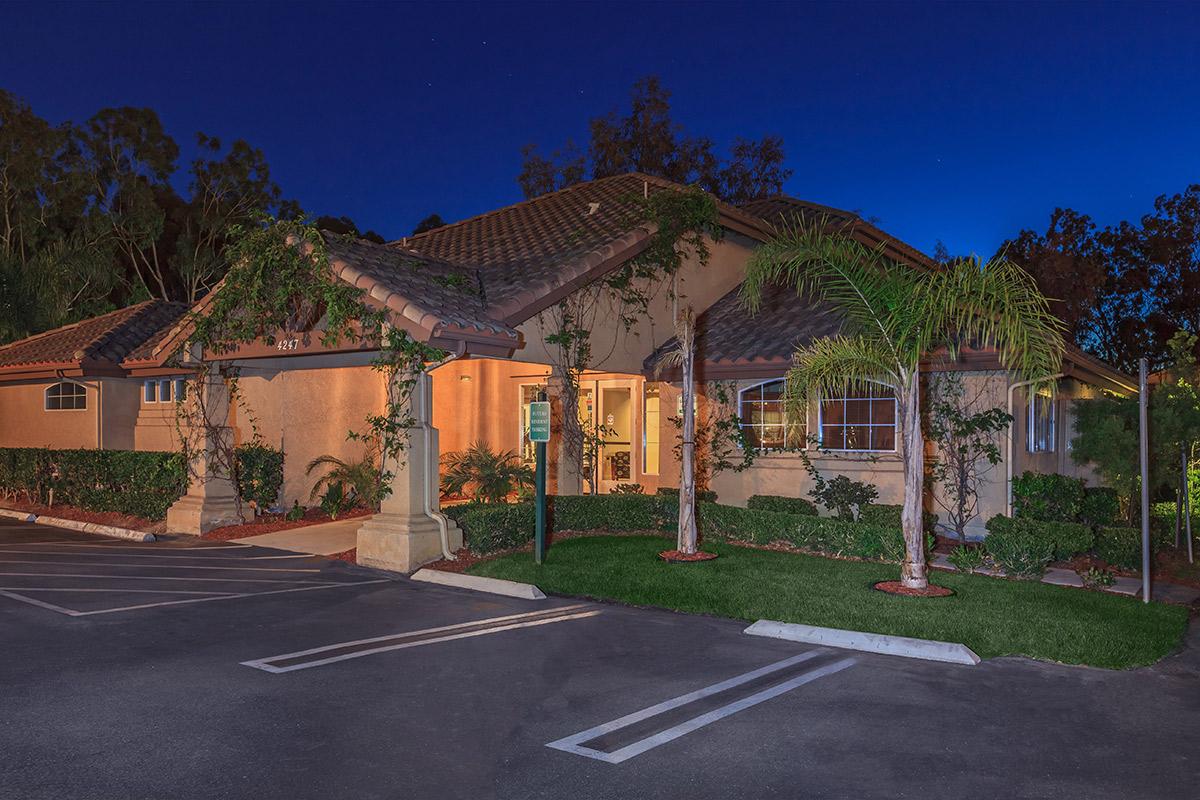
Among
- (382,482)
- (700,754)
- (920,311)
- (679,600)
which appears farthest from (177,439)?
(700,754)

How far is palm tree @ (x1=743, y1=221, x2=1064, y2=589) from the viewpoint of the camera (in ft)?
31.3

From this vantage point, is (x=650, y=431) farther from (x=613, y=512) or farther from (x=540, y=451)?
(x=540, y=451)

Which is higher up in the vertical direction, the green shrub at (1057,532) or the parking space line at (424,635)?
the green shrub at (1057,532)

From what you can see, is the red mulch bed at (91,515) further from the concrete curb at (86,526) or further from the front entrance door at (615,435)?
the front entrance door at (615,435)

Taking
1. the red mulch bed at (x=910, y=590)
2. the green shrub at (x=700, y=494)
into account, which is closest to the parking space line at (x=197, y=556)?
the green shrub at (x=700, y=494)

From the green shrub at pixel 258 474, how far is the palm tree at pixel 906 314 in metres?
9.59

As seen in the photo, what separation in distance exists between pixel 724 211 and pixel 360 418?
7383mm

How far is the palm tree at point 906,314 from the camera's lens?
31.3 feet

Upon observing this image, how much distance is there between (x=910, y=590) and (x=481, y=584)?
15.4ft

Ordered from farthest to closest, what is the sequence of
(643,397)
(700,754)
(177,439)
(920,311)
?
(177,439) → (643,397) → (920,311) → (700,754)

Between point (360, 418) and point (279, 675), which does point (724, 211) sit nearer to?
point (360, 418)

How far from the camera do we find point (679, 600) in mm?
9820

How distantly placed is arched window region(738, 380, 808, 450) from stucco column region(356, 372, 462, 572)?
220 inches

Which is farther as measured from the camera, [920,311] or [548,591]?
[548,591]
